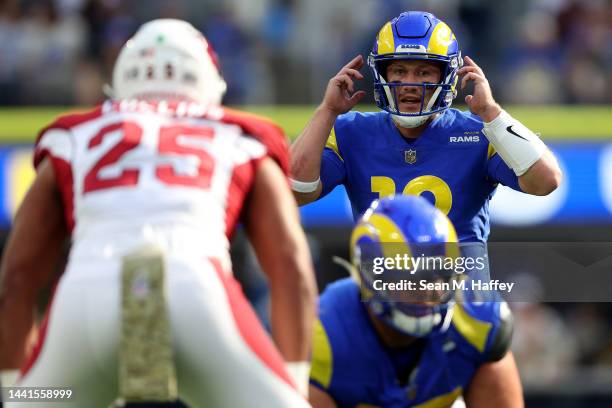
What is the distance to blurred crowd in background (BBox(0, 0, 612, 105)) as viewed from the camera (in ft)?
43.2

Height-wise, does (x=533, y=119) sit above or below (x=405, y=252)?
below

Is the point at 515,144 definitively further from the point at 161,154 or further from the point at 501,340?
the point at 161,154

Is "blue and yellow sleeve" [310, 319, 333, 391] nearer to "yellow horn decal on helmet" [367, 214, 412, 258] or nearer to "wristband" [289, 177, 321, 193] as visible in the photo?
"yellow horn decal on helmet" [367, 214, 412, 258]

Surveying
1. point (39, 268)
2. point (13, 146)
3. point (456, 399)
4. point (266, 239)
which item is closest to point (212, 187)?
point (266, 239)

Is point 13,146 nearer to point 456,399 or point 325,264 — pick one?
point 325,264

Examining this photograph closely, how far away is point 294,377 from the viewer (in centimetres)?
418

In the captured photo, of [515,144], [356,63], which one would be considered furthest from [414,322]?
[356,63]

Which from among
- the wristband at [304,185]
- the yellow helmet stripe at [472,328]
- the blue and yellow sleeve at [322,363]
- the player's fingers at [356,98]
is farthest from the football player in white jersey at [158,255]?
the player's fingers at [356,98]

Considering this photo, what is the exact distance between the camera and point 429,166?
578 cm

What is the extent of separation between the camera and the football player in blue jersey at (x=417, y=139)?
18.7 feet

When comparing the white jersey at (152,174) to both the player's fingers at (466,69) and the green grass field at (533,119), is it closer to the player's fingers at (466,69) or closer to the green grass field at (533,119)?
the player's fingers at (466,69)

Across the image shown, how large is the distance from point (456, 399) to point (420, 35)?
5.15ft

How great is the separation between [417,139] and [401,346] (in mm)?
1230

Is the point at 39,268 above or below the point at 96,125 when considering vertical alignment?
below
